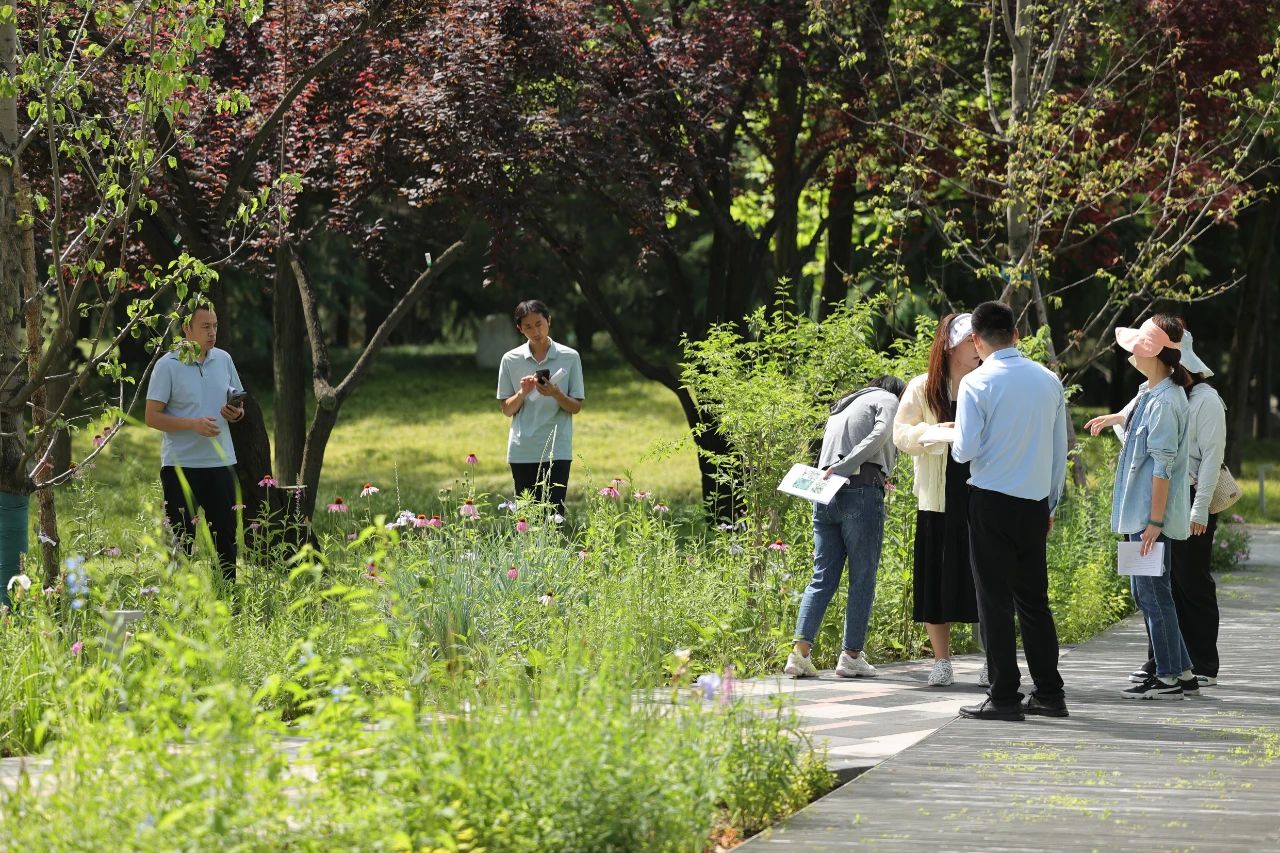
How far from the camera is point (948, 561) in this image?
7633mm

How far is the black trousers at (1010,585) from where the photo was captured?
22.5ft

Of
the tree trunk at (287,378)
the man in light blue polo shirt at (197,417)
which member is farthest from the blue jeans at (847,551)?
the tree trunk at (287,378)

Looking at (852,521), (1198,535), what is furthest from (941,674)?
(1198,535)

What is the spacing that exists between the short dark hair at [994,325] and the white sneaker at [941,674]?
173 cm

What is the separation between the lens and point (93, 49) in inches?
296

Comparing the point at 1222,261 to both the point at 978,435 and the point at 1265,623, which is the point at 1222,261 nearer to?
the point at 1265,623

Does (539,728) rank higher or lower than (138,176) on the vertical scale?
lower

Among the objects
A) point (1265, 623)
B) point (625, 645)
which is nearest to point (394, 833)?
point (625, 645)

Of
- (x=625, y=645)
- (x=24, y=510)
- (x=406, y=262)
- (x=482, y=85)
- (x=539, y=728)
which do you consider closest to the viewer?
(x=539, y=728)

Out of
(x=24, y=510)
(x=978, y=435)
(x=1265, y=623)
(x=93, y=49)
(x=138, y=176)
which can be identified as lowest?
(x=1265, y=623)

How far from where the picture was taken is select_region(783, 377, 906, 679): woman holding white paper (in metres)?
7.78

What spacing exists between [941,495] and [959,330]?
799 millimetres

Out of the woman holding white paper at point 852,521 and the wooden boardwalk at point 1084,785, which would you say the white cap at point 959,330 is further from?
the wooden boardwalk at point 1084,785

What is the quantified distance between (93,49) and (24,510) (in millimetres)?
2127
